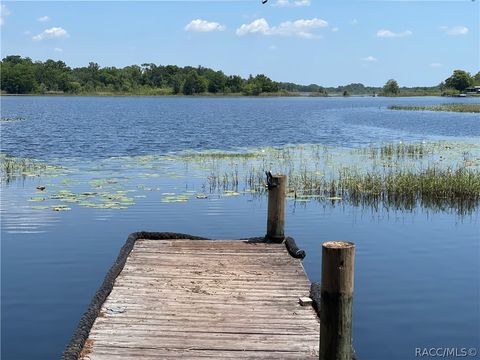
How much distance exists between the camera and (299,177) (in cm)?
2267

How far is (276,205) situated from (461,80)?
637ft

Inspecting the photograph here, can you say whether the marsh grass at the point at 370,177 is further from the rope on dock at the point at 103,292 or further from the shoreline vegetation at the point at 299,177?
the rope on dock at the point at 103,292

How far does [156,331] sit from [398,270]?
673cm

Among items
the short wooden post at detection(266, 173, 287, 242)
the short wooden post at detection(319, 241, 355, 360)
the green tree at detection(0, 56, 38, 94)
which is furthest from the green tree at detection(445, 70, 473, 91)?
the short wooden post at detection(319, 241, 355, 360)

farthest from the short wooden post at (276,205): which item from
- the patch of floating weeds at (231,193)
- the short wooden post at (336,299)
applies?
the patch of floating weeds at (231,193)

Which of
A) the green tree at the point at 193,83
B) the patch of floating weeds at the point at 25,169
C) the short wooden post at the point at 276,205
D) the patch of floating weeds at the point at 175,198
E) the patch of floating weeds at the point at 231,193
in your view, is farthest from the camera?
the green tree at the point at 193,83

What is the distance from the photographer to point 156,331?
7539 millimetres

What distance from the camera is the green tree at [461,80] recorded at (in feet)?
622

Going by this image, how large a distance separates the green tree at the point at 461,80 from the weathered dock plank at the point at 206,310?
193044 mm

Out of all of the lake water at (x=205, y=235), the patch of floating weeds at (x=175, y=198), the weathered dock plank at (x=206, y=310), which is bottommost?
the lake water at (x=205, y=235)

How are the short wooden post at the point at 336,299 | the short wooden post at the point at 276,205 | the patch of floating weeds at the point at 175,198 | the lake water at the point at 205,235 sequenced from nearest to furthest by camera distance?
the short wooden post at the point at 336,299 → the lake water at the point at 205,235 → the short wooden post at the point at 276,205 → the patch of floating weeds at the point at 175,198

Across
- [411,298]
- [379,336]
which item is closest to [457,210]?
[411,298]

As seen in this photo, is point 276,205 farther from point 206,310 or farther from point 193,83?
point 193,83

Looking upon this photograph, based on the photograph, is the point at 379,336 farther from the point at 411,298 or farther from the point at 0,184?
the point at 0,184
